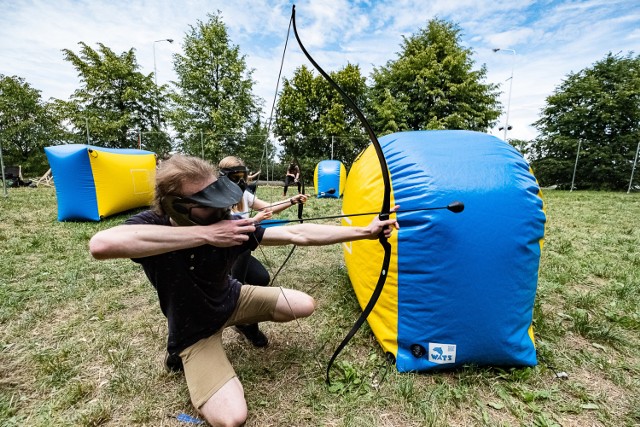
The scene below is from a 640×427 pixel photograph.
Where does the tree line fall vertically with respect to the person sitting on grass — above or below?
above

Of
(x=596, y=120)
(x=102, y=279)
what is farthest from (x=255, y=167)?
(x=596, y=120)

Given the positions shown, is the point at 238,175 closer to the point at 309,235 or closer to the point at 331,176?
the point at 309,235

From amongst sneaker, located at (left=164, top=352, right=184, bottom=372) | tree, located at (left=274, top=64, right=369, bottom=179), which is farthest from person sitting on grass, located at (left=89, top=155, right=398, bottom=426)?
tree, located at (left=274, top=64, right=369, bottom=179)

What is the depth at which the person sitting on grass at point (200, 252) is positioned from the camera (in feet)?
4.84

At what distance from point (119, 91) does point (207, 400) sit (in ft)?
88.7

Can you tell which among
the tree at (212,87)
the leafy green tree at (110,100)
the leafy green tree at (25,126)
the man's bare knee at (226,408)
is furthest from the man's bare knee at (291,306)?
the leafy green tree at (25,126)

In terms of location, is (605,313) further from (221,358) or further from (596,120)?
(596,120)

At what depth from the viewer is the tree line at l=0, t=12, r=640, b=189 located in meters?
19.6

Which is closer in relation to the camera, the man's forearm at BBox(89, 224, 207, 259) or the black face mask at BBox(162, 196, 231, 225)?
the man's forearm at BBox(89, 224, 207, 259)

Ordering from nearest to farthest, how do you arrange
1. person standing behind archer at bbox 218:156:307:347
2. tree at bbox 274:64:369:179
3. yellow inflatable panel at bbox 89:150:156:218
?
person standing behind archer at bbox 218:156:307:347
yellow inflatable panel at bbox 89:150:156:218
tree at bbox 274:64:369:179

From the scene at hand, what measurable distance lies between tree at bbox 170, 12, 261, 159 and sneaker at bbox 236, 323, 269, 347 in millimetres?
19323

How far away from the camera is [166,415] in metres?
1.66

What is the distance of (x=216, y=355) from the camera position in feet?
5.91

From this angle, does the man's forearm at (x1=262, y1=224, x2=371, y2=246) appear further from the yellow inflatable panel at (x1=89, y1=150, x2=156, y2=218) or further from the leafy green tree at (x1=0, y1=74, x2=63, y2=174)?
the leafy green tree at (x1=0, y1=74, x2=63, y2=174)
